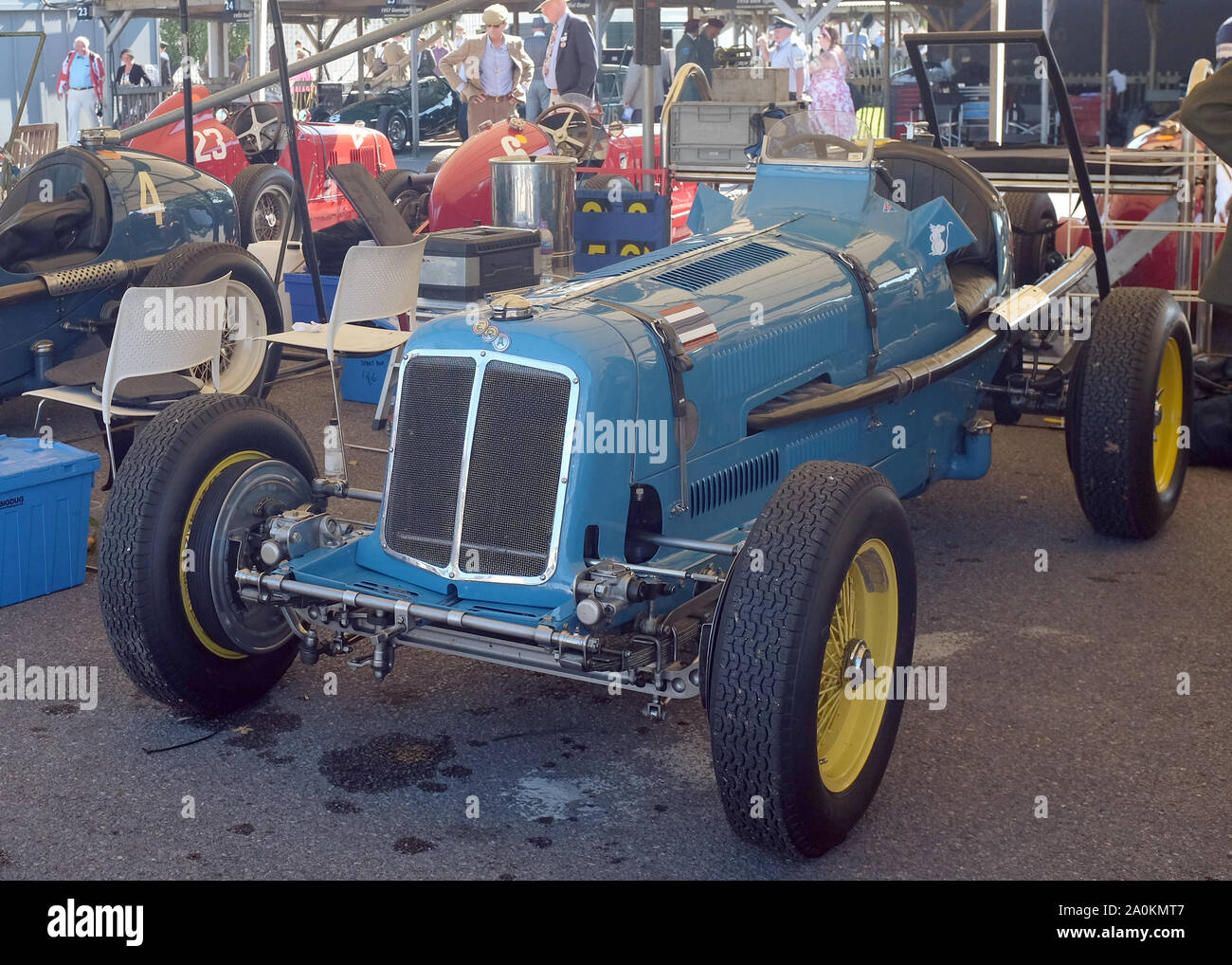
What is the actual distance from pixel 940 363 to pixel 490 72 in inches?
351

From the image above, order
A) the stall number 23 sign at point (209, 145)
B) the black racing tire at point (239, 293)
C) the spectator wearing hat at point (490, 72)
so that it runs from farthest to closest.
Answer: the spectator wearing hat at point (490, 72), the stall number 23 sign at point (209, 145), the black racing tire at point (239, 293)

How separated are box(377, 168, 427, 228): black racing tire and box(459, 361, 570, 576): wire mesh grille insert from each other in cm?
623

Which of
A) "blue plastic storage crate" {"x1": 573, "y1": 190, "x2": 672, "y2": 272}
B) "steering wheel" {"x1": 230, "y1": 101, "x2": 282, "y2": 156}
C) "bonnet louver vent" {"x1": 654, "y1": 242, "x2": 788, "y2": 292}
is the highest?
"steering wheel" {"x1": 230, "y1": 101, "x2": 282, "y2": 156}

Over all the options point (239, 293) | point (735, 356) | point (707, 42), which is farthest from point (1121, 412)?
point (707, 42)

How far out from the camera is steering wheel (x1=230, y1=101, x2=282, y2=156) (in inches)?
415

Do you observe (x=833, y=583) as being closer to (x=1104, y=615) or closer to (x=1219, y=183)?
(x=1104, y=615)

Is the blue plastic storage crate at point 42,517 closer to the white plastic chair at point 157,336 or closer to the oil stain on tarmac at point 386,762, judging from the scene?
the white plastic chair at point 157,336

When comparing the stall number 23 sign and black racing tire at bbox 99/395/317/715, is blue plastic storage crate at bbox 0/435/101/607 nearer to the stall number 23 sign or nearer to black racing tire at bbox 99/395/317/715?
black racing tire at bbox 99/395/317/715

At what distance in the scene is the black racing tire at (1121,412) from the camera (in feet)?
16.6

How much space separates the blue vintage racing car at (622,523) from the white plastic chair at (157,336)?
1342mm

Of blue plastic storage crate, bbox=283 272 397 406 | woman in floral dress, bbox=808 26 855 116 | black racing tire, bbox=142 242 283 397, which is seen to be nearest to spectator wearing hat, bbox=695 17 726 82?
woman in floral dress, bbox=808 26 855 116

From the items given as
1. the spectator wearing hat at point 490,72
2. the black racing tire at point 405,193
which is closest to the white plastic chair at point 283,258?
the black racing tire at point 405,193

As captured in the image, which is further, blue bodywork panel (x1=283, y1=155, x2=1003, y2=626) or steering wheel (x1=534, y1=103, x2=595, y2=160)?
steering wheel (x1=534, y1=103, x2=595, y2=160)

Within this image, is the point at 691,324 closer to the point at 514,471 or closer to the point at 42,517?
the point at 514,471
